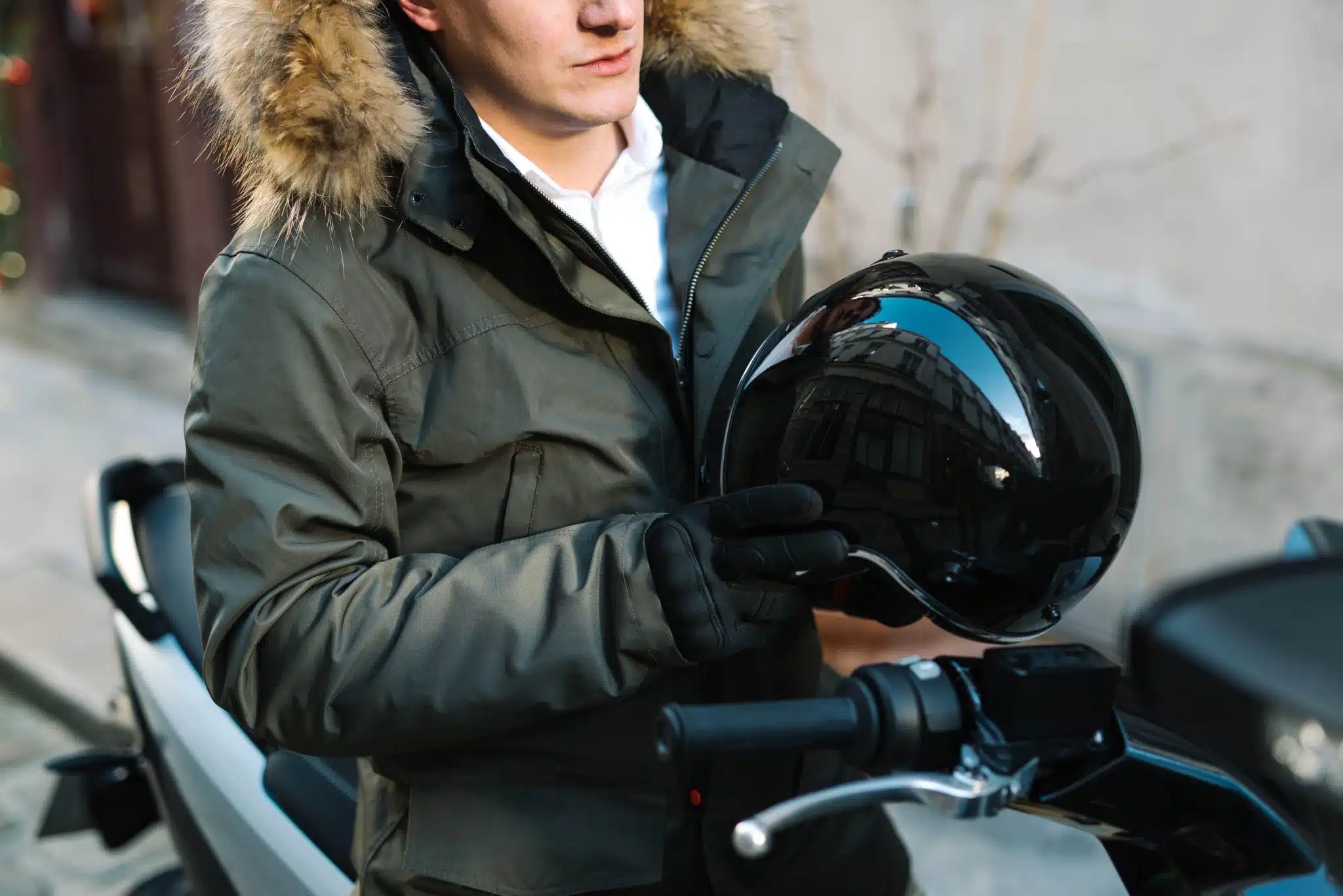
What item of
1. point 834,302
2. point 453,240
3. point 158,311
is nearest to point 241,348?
point 453,240

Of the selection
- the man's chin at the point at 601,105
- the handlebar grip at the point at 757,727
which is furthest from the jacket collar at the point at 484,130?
the handlebar grip at the point at 757,727

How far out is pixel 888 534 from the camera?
1.07 metres

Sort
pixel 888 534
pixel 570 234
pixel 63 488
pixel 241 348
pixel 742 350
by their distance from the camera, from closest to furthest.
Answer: pixel 888 534, pixel 241 348, pixel 570 234, pixel 742 350, pixel 63 488

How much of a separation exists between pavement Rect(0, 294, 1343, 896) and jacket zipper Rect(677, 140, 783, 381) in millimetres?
1238

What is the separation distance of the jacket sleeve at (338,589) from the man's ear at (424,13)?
1.17 ft

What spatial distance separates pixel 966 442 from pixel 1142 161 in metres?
2.74

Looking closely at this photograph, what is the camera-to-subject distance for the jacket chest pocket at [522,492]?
136cm

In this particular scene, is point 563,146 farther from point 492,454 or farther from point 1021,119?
point 1021,119

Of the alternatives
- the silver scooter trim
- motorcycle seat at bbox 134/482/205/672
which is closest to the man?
the silver scooter trim

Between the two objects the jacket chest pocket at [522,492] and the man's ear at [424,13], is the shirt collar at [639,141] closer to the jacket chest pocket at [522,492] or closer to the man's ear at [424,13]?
the man's ear at [424,13]

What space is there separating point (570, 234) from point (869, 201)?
2.82 metres

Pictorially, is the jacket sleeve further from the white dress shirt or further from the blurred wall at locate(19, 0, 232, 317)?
the blurred wall at locate(19, 0, 232, 317)

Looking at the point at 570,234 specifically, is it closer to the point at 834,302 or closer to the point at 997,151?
the point at 834,302

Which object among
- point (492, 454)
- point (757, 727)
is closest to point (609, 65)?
point (492, 454)
